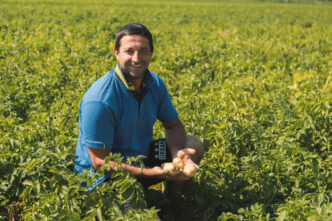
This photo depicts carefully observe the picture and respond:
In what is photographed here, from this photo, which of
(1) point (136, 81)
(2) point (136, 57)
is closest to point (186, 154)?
(1) point (136, 81)

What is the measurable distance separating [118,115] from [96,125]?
24 cm

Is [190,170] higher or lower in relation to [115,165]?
lower

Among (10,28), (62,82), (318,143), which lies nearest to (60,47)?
(62,82)

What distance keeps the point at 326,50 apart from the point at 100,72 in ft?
20.6

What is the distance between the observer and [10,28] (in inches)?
439

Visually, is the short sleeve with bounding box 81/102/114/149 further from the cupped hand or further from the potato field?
the cupped hand

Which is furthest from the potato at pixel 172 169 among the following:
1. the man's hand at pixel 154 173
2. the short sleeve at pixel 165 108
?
the short sleeve at pixel 165 108

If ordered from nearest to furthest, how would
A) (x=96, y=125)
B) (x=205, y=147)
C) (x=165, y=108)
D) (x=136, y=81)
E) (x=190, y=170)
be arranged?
1. (x=96, y=125)
2. (x=190, y=170)
3. (x=136, y=81)
4. (x=165, y=108)
5. (x=205, y=147)

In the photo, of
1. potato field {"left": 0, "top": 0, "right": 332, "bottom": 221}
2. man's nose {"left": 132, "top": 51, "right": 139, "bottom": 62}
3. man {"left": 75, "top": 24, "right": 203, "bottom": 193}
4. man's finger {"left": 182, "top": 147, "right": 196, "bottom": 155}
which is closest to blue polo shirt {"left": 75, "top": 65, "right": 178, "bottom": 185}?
man {"left": 75, "top": 24, "right": 203, "bottom": 193}

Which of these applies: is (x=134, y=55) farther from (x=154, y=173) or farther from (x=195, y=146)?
(x=195, y=146)

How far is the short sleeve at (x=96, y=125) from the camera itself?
262 centimetres

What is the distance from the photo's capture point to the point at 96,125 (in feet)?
8.59

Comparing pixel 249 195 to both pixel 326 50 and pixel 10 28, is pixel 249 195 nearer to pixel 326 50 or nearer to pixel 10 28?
pixel 326 50

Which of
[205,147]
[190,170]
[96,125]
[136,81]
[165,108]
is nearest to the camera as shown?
[96,125]
